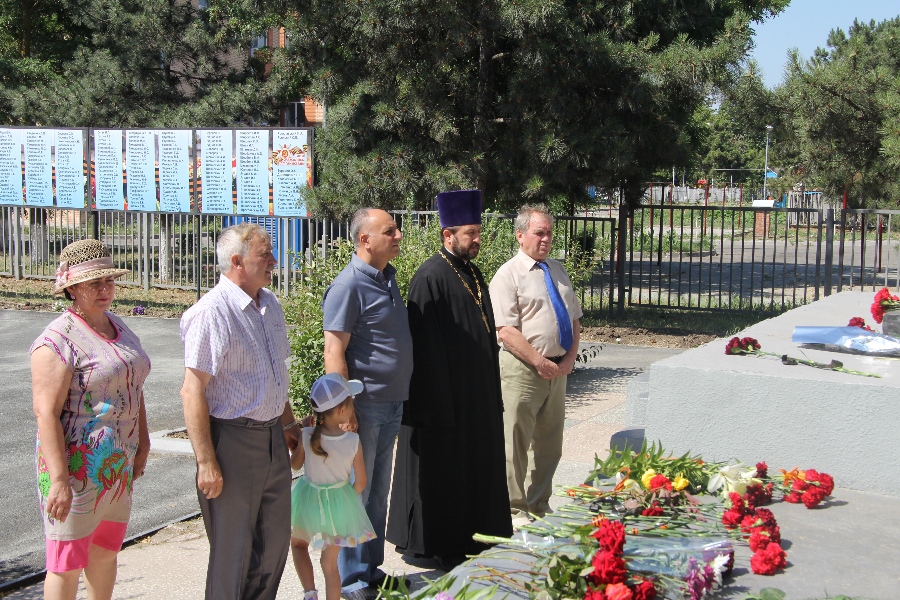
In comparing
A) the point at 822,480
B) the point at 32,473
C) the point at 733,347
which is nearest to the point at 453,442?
the point at 733,347

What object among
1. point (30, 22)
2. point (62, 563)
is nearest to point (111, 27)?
point (30, 22)

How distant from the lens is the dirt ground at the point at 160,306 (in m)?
12.5

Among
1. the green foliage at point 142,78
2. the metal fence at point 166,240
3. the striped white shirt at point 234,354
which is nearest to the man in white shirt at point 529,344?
the striped white shirt at point 234,354

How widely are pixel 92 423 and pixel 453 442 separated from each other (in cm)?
188

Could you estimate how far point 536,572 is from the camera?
10.3ft

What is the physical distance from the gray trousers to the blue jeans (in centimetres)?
65

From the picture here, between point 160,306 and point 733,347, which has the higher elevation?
point 733,347

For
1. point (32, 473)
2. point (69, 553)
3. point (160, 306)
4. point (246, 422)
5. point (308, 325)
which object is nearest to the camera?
point (69, 553)

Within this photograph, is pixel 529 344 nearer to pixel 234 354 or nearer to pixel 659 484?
pixel 659 484

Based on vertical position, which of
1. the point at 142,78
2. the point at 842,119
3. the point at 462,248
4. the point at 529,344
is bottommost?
the point at 529,344

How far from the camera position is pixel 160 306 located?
48.8 feet

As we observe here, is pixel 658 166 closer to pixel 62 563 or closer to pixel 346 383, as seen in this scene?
pixel 346 383

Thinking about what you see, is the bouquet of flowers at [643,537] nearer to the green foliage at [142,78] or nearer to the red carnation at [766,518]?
the red carnation at [766,518]

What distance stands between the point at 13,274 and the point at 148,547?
13017mm
